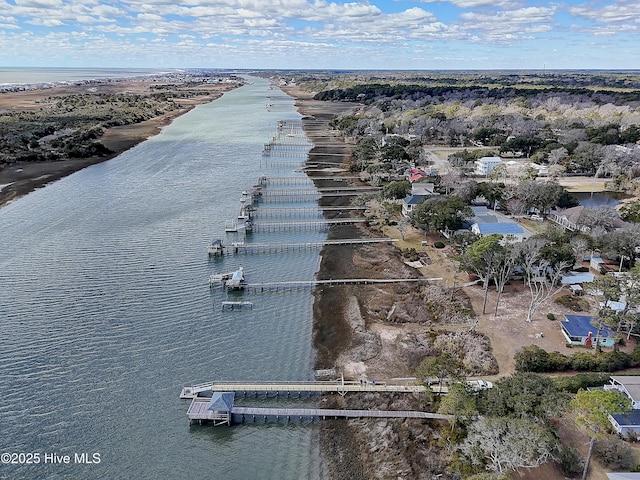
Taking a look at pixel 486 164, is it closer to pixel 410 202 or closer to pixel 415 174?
pixel 415 174

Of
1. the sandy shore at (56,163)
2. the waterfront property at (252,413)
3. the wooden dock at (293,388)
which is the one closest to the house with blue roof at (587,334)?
the wooden dock at (293,388)

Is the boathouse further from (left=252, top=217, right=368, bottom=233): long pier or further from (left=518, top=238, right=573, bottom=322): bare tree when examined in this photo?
(left=252, top=217, right=368, bottom=233): long pier

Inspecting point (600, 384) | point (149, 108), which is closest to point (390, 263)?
point (600, 384)

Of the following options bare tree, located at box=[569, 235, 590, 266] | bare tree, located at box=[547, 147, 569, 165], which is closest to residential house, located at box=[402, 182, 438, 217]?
bare tree, located at box=[569, 235, 590, 266]

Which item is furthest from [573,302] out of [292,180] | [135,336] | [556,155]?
[556,155]

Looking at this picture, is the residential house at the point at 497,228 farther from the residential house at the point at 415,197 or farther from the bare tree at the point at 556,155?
the bare tree at the point at 556,155

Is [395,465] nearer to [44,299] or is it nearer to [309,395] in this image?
[309,395]
